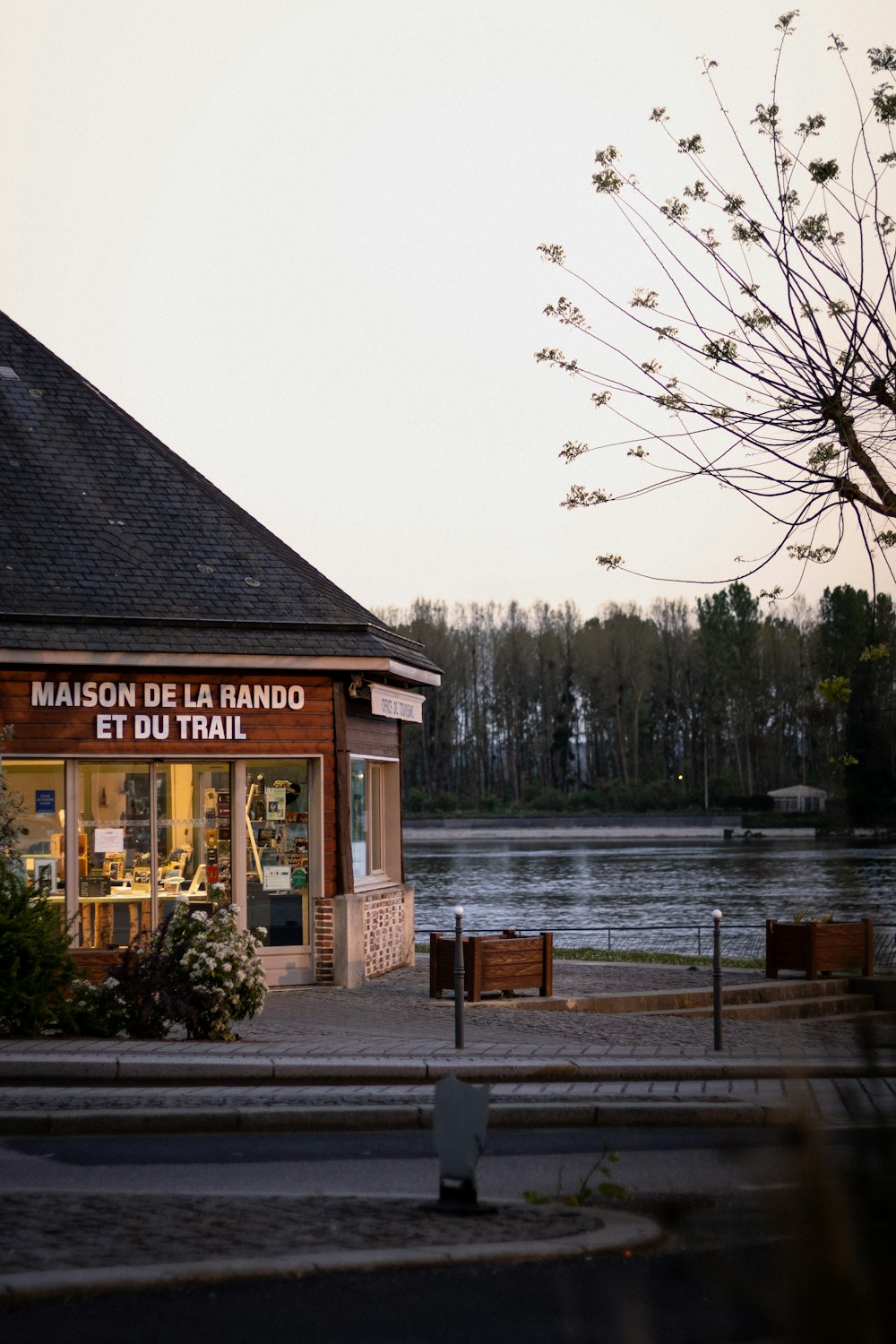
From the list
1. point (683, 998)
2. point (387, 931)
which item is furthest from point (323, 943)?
point (683, 998)

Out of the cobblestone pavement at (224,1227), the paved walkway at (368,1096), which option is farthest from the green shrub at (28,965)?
the cobblestone pavement at (224,1227)

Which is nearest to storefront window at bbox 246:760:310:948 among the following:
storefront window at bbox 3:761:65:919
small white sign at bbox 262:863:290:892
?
small white sign at bbox 262:863:290:892

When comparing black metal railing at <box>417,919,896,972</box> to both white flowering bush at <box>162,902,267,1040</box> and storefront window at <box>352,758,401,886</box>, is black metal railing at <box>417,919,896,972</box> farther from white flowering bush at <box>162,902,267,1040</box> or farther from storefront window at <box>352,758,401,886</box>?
white flowering bush at <box>162,902,267,1040</box>

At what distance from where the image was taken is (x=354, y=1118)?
362 inches

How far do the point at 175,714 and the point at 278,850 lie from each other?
6.53ft

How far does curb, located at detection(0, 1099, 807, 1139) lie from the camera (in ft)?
29.6

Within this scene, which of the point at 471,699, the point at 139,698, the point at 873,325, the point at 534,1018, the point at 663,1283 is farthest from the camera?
the point at 471,699

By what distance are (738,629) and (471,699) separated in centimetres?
2257

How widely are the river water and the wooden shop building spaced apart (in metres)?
4.57

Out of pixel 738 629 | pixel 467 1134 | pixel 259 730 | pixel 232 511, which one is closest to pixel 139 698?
pixel 259 730

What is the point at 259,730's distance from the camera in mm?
16547

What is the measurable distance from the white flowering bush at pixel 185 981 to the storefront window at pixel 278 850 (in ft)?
14.5

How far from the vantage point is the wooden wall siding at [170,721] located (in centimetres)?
1564

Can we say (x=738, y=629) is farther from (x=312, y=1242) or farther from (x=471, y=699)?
(x=312, y=1242)
